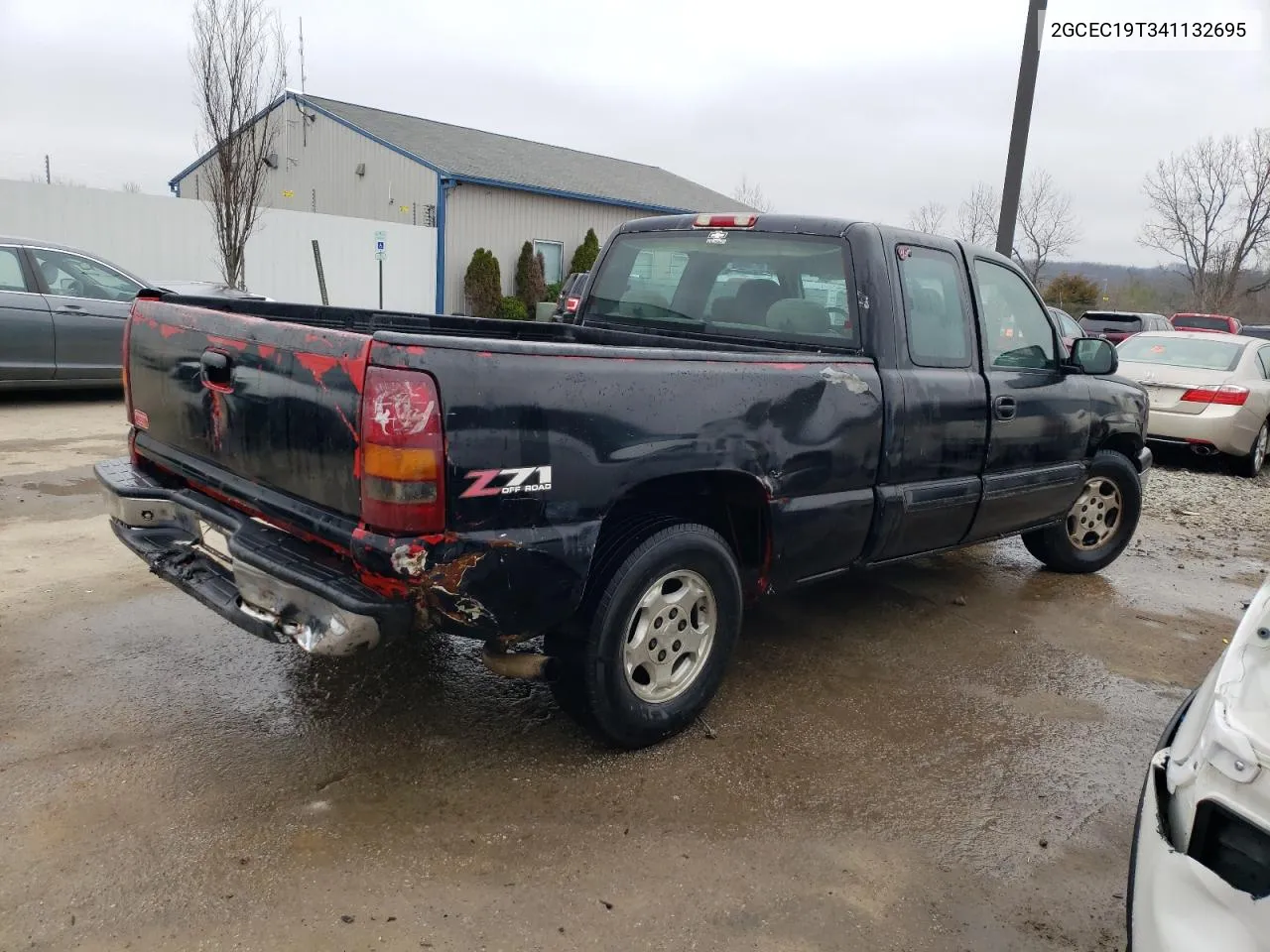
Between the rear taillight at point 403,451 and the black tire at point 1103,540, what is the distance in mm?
4285

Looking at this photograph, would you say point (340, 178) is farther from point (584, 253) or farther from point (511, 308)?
point (584, 253)

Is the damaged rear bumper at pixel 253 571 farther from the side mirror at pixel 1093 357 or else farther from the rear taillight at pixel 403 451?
the side mirror at pixel 1093 357

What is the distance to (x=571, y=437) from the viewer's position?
278cm

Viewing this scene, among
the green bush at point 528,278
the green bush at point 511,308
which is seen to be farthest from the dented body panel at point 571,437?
the green bush at point 528,278

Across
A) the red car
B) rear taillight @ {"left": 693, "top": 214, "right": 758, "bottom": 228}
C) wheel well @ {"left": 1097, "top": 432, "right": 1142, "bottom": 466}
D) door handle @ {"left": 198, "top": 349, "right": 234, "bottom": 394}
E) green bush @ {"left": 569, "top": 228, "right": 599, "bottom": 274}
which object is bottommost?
wheel well @ {"left": 1097, "top": 432, "right": 1142, "bottom": 466}

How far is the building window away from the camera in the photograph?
23.8 meters

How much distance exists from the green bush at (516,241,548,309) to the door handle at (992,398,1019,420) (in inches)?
757

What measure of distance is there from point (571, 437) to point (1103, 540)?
452 cm

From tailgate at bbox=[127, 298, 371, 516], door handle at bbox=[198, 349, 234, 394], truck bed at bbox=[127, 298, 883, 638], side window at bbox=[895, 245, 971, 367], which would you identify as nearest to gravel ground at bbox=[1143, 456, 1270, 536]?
side window at bbox=[895, 245, 971, 367]

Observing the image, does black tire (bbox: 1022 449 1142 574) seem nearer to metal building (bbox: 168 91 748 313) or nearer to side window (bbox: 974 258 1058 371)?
side window (bbox: 974 258 1058 371)

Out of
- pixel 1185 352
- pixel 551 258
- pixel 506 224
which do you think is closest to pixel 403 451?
pixel 1185 352

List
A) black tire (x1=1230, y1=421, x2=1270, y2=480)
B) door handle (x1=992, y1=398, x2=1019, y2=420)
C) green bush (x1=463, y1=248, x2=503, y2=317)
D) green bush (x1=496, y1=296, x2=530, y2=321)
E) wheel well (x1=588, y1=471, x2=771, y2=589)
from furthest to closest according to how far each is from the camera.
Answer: green bush (x1=496, y1=296, x2=530, y2=321), green bush (x1=463, y1=248, x2=503, y2=317), black tire (x1=1230, y1=421, x2=1270, y2=480), door handle (x1=992, y1=398, x2=1019, y2=420), wheel well (x1=588, y1=471, x2=771, y2=589)

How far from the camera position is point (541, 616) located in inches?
112

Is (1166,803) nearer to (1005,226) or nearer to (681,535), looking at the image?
(681,535)
